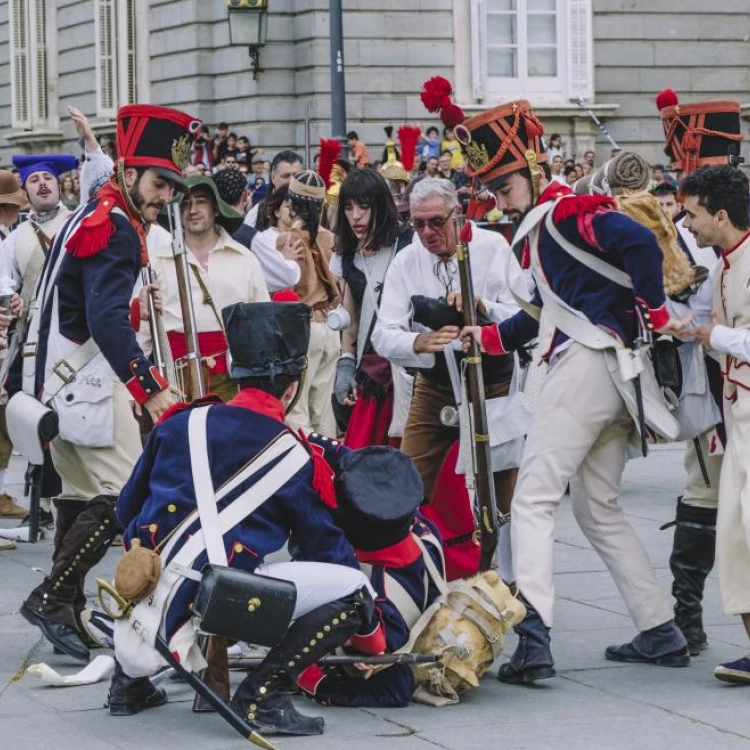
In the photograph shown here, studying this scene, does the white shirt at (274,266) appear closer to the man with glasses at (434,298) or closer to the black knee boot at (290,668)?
the man with glasses at (434,298)

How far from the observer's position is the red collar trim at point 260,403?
5969mm

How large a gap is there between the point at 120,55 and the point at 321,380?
21.9 m

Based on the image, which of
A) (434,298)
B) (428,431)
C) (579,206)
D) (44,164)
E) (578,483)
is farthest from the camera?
(44,164)

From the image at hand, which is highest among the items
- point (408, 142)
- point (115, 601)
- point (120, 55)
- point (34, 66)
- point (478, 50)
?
point (34, 66)

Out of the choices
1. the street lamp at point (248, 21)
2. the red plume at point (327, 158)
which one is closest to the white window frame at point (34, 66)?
the street lamp at point (248, 21)

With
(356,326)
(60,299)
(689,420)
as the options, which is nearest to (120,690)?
(60,299)

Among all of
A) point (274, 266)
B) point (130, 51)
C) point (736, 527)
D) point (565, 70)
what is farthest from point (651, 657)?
point (130, 51)

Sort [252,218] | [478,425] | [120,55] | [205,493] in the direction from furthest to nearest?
[120,55] < [252,218] < [478,425] < [205,493]

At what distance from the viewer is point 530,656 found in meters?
6.57

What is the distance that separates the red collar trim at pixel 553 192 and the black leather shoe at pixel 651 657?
1.58 metres

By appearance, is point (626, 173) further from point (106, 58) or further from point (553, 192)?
point (106, 58)

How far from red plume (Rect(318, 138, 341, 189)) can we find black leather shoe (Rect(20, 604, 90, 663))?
5515 mm

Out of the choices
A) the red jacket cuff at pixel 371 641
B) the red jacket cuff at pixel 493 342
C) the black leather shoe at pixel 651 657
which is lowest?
the black leather shoe at pixel 651 657

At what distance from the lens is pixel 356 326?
29.5ft
